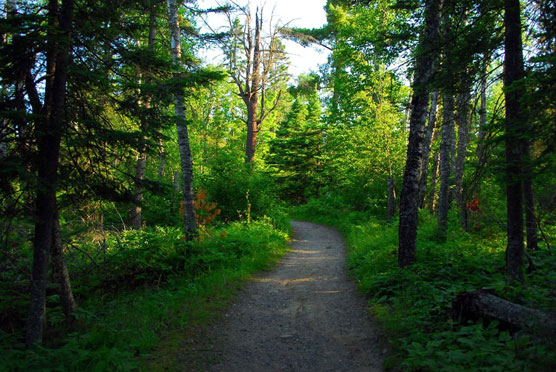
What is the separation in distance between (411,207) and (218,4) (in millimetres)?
12764

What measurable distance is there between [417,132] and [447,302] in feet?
11.9

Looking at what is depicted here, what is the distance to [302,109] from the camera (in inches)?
1307

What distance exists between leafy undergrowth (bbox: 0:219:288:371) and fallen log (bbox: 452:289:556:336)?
4089 millimetres

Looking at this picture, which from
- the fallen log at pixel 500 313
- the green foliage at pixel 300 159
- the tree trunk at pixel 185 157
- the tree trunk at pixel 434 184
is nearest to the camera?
the fallen log at pixel 500 313

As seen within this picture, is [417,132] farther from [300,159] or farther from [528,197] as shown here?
[300,159]

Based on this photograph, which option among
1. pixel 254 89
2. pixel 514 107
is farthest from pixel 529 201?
pixel 254 89

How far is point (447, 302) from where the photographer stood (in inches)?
203

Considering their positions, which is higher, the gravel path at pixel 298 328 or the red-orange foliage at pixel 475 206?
the red-orange foliage at pixel 475 206

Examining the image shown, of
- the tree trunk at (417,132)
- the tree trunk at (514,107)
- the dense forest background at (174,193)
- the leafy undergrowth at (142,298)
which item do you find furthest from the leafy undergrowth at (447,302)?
the leafy undergrowth at (142,298)

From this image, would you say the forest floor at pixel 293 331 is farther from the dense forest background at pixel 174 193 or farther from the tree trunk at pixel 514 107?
the tree trunk at pixel 514 107

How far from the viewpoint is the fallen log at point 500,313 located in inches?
143

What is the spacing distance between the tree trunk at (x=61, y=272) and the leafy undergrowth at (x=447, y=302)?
17.2 feet

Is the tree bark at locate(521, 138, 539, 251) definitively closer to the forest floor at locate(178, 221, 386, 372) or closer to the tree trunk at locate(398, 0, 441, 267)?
the tree trunk at locate(398, 0, 441, 267)

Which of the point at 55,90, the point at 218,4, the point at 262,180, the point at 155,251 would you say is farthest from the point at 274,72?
the point at 55,90
